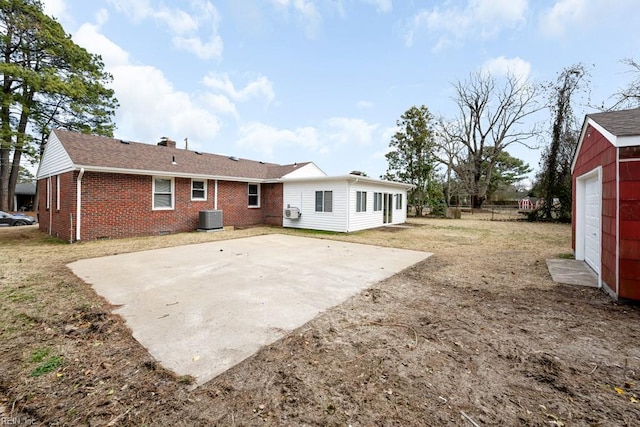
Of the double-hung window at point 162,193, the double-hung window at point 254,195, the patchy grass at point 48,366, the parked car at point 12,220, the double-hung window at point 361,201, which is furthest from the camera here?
the parked car at point 12,220

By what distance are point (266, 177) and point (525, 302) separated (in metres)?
13.7

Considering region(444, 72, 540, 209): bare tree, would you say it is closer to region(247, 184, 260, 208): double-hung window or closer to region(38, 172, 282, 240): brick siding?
region(247, 184, 260, 208): double-hung window

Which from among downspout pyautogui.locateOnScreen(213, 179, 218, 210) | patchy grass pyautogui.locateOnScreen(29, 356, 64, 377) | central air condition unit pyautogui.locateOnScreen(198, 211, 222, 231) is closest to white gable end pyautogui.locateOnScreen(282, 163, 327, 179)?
downspout pyautogui.locateOnScreen(213, 179, 218, 210)

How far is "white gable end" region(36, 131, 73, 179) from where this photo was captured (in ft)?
31.6

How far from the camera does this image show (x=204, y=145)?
2752 centimetres

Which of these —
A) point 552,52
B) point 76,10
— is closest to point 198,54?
point 76,10

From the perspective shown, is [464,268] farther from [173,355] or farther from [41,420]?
[41,420]

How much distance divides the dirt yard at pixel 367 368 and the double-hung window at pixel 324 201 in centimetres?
851

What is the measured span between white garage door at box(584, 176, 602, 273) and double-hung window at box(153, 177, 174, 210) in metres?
13.3

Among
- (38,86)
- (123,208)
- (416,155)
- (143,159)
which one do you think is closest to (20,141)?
(38,86)

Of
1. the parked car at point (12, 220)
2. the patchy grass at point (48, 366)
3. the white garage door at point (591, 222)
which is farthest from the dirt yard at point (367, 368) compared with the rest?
the parked car at point (12, 220)

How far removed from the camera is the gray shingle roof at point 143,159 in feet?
32.1

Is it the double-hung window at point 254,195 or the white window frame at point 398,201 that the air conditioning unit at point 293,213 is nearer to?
the double-hung window at point 254,195

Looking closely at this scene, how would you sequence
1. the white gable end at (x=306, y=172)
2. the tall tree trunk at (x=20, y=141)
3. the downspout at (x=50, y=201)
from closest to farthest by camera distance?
1. the downspout at (x=50, y=201)
2. the white gable end at (x=306, y=172)
3. the tall tree trunk at (x=20, y=141)
